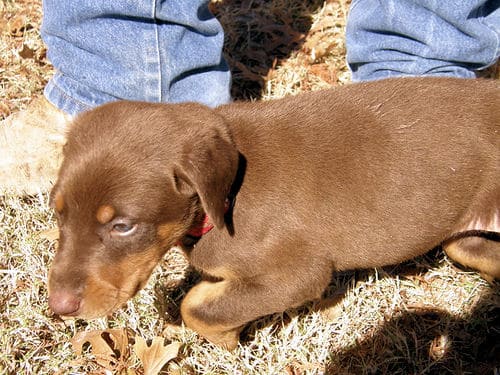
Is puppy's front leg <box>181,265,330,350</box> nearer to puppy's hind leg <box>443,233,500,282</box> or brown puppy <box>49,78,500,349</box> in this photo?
brown puppy <box>49,78,500,349</box>

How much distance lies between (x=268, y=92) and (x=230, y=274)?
2747 mm

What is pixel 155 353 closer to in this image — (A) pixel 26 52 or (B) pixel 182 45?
(B) pixel 182 45

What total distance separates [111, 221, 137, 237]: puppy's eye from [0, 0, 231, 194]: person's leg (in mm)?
1708

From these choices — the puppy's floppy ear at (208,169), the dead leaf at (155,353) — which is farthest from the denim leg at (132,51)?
the dead leaf at (155,353)

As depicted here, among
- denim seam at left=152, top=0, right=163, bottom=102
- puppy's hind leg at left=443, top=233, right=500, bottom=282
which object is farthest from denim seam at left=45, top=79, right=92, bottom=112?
puppy's hind leg at left=443, top=233, right=500, bottom=282

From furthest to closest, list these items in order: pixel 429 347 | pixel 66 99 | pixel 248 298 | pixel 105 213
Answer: pixel 66 99 → pixel 429 347 → pixel 248 298 → pixel 105 213

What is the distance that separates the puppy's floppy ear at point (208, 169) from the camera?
9.24ft

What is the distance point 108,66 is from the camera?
4.23 meters

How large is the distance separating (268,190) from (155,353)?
4.07ft

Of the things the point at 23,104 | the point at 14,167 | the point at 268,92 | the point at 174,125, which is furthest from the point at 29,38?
the point at 174,125

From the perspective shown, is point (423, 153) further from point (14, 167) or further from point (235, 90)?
point (14, 167)

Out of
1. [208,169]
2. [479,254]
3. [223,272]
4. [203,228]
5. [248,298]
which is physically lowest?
[479,254]

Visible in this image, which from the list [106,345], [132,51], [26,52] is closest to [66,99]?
[132,51]

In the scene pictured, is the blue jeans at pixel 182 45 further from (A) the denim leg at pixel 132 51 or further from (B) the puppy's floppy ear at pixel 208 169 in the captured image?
(B) the puppy's floppy ear at pixel 208 169
